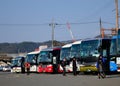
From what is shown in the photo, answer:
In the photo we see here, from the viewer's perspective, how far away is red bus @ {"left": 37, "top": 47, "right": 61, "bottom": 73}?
131ft

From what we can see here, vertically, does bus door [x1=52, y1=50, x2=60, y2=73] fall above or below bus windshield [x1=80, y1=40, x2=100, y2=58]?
below

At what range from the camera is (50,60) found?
133 ft

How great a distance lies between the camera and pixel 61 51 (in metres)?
38.3

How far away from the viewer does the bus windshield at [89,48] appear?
101 feet

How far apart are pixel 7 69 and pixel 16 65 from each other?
101 ft

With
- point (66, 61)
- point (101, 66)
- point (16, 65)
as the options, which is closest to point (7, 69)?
point (16, 65)

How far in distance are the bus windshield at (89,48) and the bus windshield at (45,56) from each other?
844cm

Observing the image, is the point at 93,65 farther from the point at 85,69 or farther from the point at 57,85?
the point at 57,85

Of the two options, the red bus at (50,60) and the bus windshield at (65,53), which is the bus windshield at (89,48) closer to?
the bus windshield at (65,53)

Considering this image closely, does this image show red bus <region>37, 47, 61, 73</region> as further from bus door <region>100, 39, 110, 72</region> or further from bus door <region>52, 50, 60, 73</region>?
bus door <region>100, 39, 110, 72</region>

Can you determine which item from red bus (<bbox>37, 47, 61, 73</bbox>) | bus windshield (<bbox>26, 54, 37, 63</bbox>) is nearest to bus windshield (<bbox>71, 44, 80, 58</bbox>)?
red bus (<bbox>37, 47, 61, 73</bbox>)

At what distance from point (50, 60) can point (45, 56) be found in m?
1.15

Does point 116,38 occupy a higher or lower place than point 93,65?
higher

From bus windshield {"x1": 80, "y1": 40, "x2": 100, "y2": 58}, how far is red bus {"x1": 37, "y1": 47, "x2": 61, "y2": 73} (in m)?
7.61
